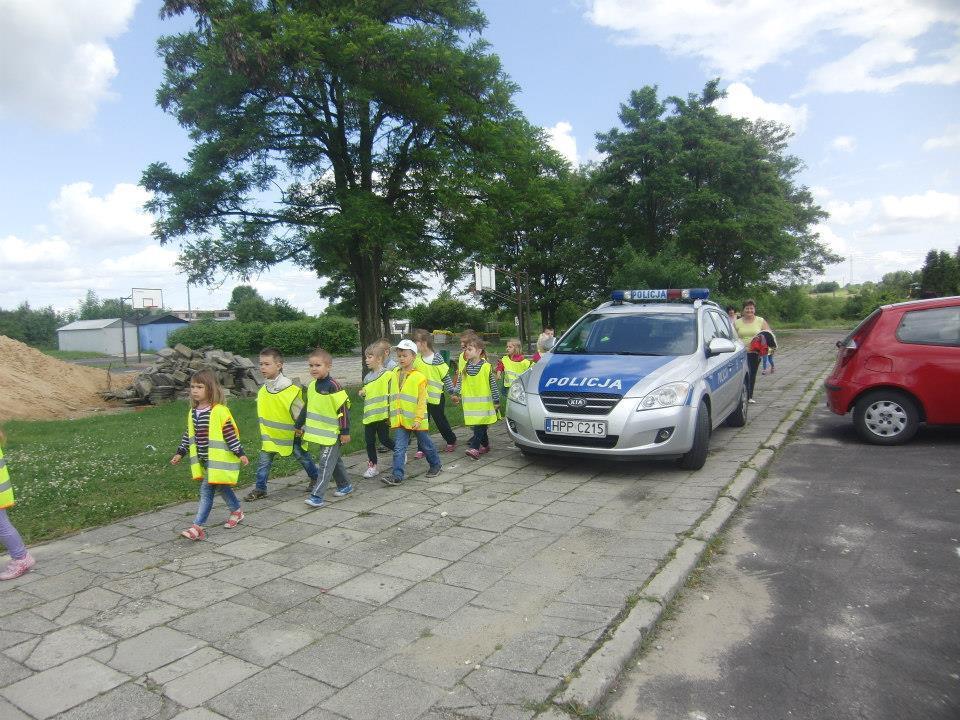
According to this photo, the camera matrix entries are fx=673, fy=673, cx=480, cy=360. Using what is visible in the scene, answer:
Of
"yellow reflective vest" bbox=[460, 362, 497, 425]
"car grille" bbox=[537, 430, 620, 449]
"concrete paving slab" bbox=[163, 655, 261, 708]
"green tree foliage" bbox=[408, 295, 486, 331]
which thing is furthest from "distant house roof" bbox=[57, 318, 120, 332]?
"concrete paving slab" bbox=[163, 655, 261, 708]

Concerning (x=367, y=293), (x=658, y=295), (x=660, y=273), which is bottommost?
(x=658, y=295)

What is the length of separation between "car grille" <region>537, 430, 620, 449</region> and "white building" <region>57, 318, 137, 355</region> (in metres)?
56.2

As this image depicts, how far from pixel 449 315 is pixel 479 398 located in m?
45.5

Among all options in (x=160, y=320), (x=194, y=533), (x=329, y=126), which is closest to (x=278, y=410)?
(x=194, y=533)

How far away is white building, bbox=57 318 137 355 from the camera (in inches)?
2244

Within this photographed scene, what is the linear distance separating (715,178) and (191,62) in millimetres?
24921

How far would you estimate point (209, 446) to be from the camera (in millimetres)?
5324

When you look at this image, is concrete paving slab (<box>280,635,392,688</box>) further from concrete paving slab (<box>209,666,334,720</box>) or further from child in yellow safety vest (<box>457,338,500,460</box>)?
child in yellow safety vest (<box>457,338,500,460</box>)

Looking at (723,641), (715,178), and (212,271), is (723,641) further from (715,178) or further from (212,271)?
(715,178)

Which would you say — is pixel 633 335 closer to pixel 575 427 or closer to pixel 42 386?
pixel 575 427

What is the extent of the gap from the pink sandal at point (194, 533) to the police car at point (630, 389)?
330cm

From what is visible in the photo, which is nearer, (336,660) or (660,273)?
(336,660)

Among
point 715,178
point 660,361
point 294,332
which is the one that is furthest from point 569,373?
point 294,332

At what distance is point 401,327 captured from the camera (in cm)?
5969
